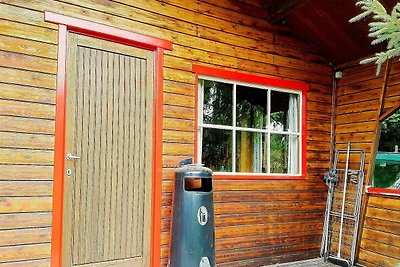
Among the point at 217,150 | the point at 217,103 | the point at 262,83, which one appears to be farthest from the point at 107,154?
the point at 262,83

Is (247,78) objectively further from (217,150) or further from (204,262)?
(204,262)

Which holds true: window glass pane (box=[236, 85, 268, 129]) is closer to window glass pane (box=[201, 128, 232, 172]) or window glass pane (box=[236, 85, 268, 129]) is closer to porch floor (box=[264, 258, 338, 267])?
window glass pane (box=[201, 128, 232, 172])

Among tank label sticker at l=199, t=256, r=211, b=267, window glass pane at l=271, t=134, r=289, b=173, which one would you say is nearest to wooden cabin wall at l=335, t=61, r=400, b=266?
window glass pane at l=271, t=134, r=289, b=173

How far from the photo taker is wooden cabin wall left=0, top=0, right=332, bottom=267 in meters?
2.90

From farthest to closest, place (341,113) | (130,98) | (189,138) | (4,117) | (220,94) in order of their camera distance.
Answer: (341,113) → (220,94) → (189,138) → (130,98) → (4,117)

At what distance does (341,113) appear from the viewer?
15.9 feet

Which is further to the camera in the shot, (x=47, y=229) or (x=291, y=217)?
(x=291, y=217)

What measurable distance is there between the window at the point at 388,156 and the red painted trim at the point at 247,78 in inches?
41.8

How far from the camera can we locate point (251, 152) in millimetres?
4301

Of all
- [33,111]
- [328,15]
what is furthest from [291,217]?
[33,111]

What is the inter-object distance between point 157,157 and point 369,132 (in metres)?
2.59

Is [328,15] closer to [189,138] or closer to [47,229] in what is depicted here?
[189,138]

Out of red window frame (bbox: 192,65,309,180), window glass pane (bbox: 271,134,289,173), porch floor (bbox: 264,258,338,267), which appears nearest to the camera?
red window frame (bbox: 192,65,309,180)

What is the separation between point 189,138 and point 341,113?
222cm
